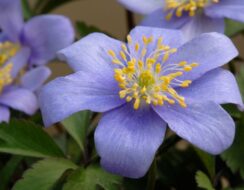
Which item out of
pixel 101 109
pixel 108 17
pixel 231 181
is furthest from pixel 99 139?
pixel 108 17

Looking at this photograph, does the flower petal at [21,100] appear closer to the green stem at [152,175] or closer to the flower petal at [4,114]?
the flower petal at [4,114]

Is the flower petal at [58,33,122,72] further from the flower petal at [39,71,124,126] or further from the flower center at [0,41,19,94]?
the flower center at [0,41,19,94]

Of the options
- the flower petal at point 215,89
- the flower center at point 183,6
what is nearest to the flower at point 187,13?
the flower center at point 183,6

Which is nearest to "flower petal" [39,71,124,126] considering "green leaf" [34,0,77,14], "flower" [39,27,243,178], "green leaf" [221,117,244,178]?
"flower" [39,27,243,178]

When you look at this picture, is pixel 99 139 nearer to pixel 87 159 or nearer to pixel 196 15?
pixel 87 159

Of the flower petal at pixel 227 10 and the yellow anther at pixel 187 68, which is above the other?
the yellow anther at pixel 187 68

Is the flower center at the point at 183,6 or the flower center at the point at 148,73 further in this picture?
the flower center at the point at 183,6
